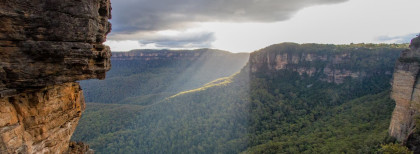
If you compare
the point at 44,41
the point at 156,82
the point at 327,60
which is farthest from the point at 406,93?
the point at 156,82

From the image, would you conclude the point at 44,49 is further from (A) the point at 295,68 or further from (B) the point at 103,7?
(A) the point at 295,68

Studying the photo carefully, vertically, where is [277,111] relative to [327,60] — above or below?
below

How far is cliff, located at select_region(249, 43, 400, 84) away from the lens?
6488 cm

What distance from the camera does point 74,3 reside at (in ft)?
23.7

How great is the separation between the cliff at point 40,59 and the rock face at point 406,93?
91.0 ft

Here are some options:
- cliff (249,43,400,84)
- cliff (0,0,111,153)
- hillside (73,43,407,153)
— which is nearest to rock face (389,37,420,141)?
hillside (73,43,407,153)

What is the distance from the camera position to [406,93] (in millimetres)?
22312

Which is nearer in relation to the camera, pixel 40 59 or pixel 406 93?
pixel 40 59

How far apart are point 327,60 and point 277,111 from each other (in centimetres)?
3250

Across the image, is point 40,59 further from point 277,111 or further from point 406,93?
point 277,111

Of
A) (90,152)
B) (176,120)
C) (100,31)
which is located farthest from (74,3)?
(176,120)

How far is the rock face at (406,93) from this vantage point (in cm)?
2092

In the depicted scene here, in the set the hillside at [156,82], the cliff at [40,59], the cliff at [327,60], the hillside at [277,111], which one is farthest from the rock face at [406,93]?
the hillside at [156,82]

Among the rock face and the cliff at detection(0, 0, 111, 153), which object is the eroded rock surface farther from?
the rock face
